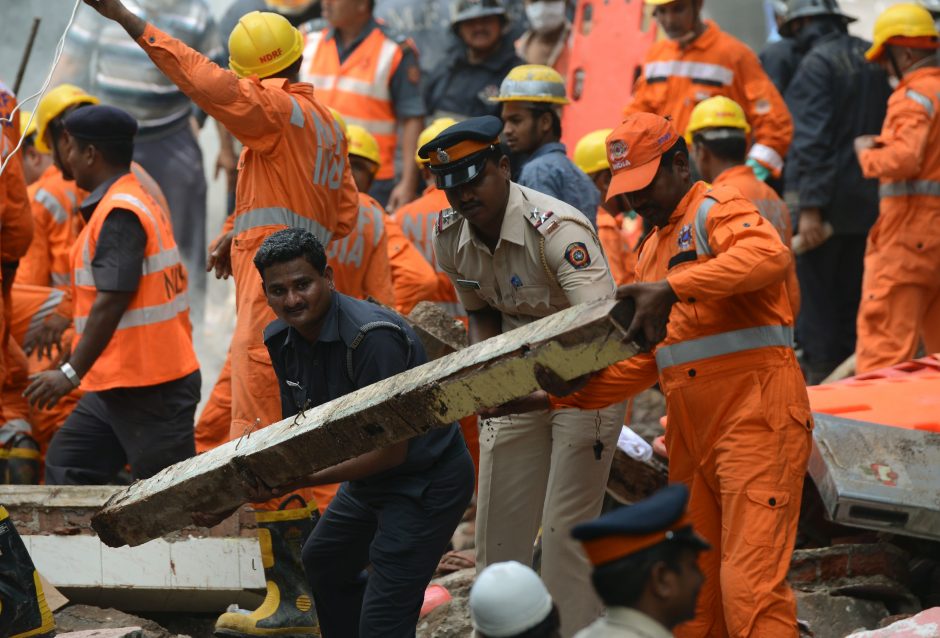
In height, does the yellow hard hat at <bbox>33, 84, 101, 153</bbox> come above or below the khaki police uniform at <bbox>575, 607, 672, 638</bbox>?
above

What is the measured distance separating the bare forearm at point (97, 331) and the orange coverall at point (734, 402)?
8.46 ft

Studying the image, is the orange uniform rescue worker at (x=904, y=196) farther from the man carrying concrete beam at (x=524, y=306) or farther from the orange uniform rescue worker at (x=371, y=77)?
the man carrying concrete beam at (x=524, y=306)

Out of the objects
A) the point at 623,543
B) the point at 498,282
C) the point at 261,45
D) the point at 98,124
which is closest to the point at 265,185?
the point at 261,45

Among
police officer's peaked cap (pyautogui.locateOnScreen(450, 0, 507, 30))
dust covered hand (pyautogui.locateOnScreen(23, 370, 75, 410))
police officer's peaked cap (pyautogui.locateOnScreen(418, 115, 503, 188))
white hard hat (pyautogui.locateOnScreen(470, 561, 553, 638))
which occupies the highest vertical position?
police officer's peaked cap (pyautogui.locateOnScreen(418, 115, 503, 188))

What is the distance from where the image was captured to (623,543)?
3621 millimetres

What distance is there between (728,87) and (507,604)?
6.27m

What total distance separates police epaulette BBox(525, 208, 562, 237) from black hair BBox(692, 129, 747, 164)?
2.72 m

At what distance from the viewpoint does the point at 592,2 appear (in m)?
11.6

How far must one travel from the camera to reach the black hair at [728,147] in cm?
818

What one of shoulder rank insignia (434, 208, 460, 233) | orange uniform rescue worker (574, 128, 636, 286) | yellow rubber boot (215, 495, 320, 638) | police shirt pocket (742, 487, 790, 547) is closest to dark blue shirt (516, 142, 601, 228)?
shoulder rank insignia (434, 208, 460, 233)

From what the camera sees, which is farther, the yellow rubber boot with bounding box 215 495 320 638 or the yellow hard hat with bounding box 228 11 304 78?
the yellow hard hat with bounding box 228 11 304 78

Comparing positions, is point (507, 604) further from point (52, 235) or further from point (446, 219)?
point (52, 235)

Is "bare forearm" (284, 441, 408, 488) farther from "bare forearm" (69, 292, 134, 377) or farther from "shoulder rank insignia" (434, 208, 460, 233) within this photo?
"bare forearm" (69, 292, 134, 377)

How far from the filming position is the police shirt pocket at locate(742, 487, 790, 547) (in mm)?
5176
